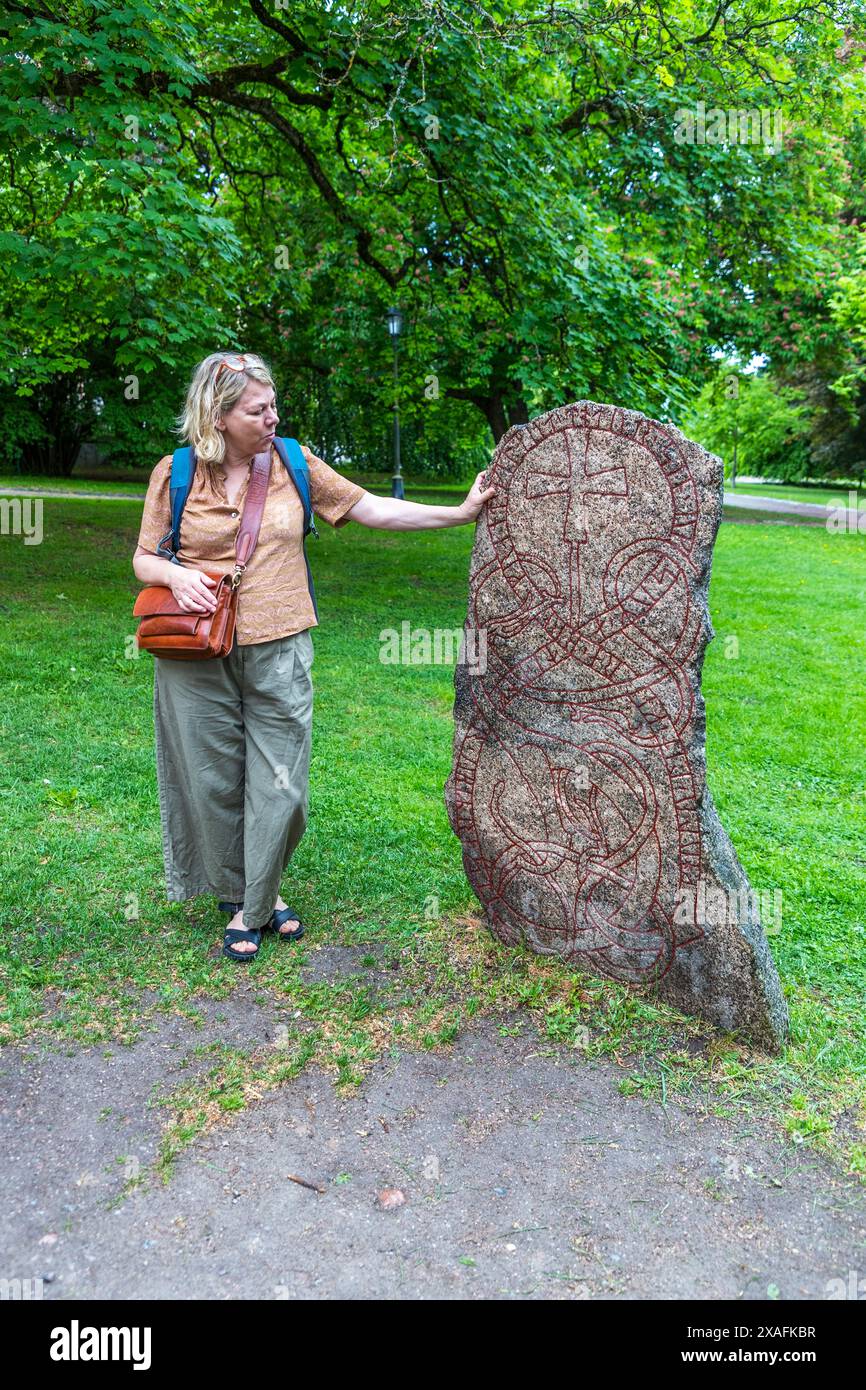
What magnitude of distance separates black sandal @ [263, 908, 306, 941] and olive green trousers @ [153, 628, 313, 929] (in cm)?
17

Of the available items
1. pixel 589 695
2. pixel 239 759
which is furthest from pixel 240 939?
pixel 589 695

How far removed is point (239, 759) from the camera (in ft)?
12.5

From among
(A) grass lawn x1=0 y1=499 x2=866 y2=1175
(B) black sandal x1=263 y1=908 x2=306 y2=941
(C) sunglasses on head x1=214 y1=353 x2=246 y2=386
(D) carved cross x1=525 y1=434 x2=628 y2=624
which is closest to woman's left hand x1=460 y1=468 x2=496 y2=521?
(D) carved cross x1=525 y1=434 x2=628 y2=624

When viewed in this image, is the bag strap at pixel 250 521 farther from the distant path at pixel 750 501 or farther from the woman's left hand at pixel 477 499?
the distant path at pixel 750 501

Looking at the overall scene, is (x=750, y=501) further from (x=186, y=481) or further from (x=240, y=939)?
(x=186, y=481)

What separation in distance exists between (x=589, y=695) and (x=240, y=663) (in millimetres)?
1278

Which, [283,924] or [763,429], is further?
[763,429]

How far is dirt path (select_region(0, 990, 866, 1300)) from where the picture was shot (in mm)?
2518

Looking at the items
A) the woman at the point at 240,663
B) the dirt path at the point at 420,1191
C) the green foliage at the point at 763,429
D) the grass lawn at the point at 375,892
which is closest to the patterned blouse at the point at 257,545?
the woman at the point at 240,663

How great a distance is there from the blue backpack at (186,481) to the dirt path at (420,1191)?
5.77ft

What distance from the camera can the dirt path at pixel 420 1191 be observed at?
2518mm

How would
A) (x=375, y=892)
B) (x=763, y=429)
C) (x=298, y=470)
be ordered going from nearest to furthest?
1. (x=298, y=470)
2. (x=375, y=892)
3. (x=763, y=429)

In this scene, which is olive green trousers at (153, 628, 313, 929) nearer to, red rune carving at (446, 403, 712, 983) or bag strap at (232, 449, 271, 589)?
bag strap at (232, 449, 271, 589)
